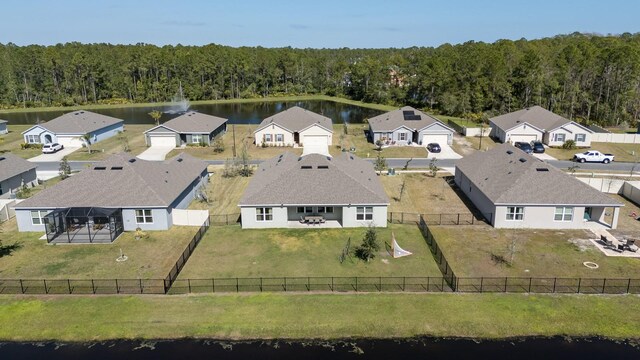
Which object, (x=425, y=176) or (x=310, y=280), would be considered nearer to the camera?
(x=310, y=280)

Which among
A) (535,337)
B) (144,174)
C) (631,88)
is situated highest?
(631,88)

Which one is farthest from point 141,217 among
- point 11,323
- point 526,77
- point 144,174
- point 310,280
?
point 526,77

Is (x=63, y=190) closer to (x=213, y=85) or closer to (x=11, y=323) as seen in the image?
(x=11, y=323)

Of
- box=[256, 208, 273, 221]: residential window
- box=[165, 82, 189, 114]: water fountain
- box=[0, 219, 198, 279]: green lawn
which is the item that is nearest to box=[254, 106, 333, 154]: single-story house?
box=[256, 208, 273, 221]: residential window

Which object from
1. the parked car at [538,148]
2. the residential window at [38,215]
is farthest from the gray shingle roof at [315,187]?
the parked car at [538,148]

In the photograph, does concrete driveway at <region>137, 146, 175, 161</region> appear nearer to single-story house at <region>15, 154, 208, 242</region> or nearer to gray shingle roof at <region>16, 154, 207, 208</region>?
gray shingle roof at <region>16, 154, 207, 208</region>
